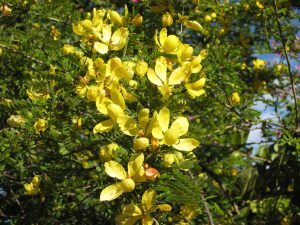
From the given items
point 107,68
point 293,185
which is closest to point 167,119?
point 107,68

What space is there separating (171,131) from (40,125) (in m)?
0.61

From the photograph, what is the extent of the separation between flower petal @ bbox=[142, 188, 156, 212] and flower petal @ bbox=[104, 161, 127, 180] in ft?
0.22

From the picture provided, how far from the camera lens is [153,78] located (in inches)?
42.5

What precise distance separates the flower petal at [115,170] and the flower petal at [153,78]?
0.24 m

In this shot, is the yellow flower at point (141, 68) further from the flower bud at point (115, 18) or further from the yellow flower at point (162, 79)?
the flower bud at point (115, 18)

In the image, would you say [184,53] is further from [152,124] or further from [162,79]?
[152,124]

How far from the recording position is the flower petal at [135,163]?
94 cm

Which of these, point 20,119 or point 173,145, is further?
point 20,119

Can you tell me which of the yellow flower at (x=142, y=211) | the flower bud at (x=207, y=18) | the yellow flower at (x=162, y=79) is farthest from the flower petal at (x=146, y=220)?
the flower bud at (x=207, y=18)

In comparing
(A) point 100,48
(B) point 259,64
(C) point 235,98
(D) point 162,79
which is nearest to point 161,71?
(D) point 162,79

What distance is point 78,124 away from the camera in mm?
1512

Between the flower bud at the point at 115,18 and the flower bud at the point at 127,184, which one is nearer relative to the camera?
the flower bud at the point at 127,184

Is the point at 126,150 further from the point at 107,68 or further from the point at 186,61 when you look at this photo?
the point at 186,61

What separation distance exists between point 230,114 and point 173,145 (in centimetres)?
129
